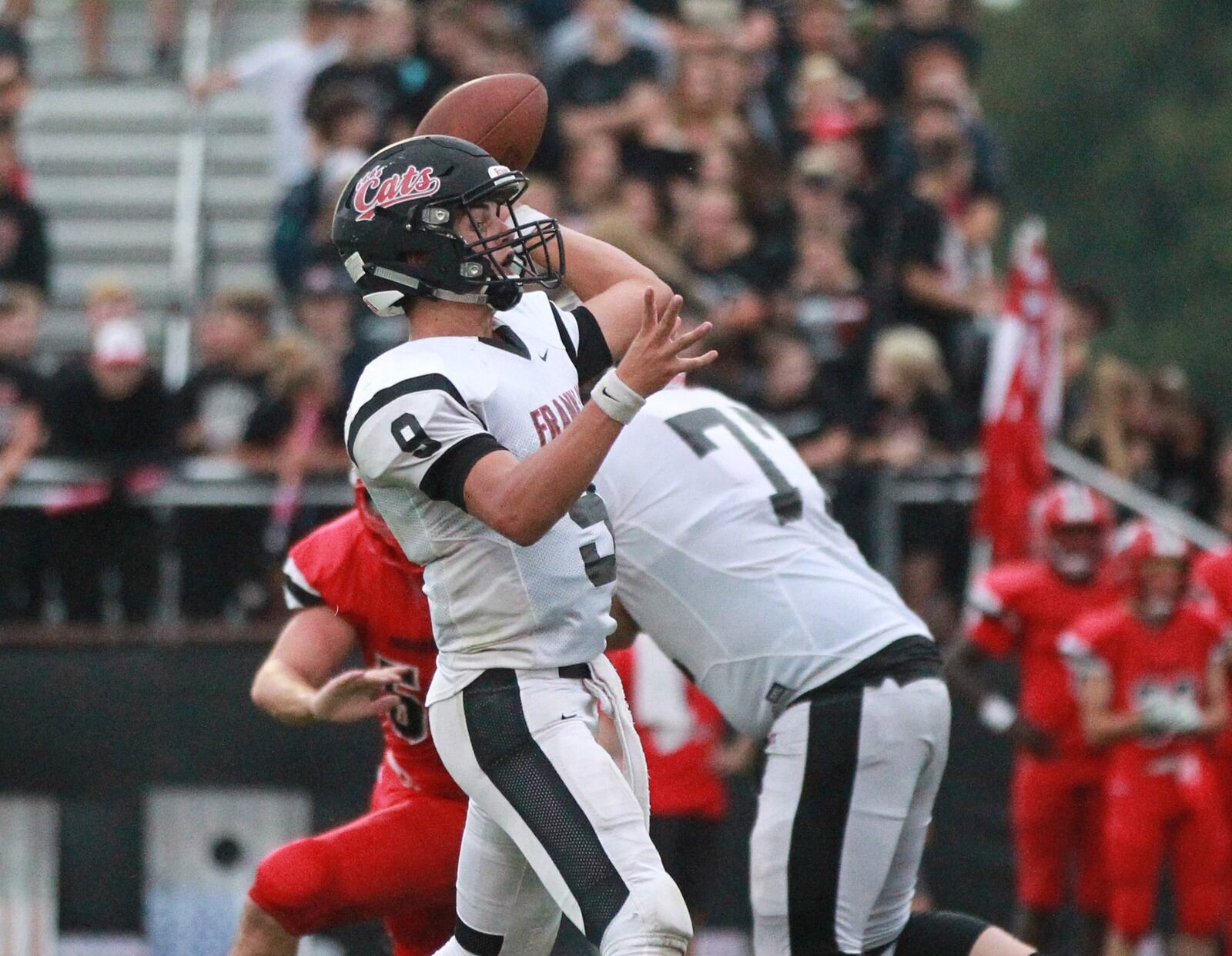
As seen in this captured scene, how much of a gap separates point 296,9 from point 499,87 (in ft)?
28.7

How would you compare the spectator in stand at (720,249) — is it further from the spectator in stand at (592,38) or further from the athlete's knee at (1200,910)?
the athlete's knee at (1200,910)

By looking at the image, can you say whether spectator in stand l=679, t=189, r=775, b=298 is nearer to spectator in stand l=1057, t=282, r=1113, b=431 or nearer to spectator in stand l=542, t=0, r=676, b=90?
spectator in stand l=542, t=0, r=676, b=90

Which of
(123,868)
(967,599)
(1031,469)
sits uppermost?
(1031,469)

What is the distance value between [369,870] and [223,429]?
4.35 metres

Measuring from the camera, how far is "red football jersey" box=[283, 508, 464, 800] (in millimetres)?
5355

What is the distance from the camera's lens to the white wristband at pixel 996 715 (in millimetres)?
8391

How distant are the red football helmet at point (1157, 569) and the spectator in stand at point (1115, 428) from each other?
1329mm

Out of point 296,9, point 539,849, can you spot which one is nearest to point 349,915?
point 539,849

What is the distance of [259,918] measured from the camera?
17.6ft

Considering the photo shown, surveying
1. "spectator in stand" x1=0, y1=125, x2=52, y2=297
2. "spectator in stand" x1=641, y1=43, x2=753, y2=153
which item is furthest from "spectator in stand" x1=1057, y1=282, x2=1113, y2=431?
"spectator in stand" x1=0, y1=125, x2=52, y2=297

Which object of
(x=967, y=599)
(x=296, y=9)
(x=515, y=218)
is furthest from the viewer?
(x=296, y=9)

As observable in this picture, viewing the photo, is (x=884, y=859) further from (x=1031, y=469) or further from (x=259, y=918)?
(x=1031, y=469)

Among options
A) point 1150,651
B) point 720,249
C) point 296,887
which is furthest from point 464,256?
point 720,249

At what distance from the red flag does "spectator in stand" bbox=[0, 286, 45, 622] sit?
371 centimetres
